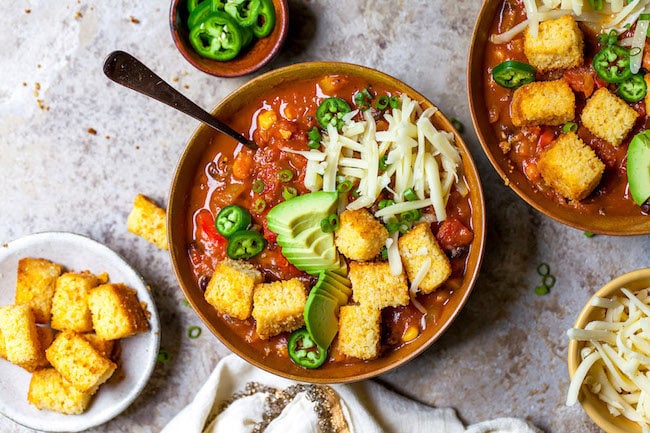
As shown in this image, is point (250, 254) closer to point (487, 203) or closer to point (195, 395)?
point (195, 395)

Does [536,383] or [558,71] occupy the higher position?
[558,71]

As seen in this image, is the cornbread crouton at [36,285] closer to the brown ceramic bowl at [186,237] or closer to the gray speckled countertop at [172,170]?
the gray speckled countertop at [172,170]

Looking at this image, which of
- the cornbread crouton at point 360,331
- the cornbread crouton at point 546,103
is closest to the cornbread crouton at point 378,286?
the cornbread crouton at point 360,331

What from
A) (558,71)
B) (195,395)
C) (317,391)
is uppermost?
(558,71)

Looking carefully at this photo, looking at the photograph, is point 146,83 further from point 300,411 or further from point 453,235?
point 300,411

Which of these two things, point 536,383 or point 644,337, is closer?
point 644,337

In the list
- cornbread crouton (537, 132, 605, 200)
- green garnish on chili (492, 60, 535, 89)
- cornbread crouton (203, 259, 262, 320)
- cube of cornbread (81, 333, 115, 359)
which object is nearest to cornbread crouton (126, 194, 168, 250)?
cornbread crouton (203, 259, 262, 320)

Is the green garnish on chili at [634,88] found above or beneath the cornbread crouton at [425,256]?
above

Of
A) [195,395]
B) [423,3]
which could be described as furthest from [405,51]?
[195,395]
